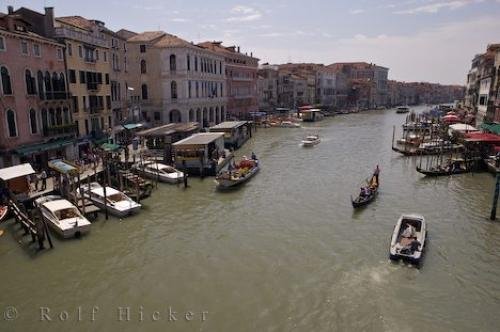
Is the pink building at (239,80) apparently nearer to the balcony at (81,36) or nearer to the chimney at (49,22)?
the balcony at (81,36)

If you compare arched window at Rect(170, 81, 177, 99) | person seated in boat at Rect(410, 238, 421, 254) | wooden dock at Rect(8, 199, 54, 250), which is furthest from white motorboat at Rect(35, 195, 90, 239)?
arched window at Rect(170, 81, 177, 99)

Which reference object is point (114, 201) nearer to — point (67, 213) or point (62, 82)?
point (67, 213)

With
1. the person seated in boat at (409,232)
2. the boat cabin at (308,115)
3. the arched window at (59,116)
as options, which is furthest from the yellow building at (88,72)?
the boat cabin at (308,115)

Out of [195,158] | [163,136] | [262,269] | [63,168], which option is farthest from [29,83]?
[262,269]

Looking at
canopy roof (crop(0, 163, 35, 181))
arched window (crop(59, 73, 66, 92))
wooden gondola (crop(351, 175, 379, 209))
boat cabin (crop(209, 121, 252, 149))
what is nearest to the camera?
canopy roof (crop(0, 163, 35, 181))

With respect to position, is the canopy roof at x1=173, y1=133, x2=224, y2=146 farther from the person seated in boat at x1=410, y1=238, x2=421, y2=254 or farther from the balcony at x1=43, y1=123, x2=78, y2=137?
the person seated in boat at x1=410, y1=238, x2=421, y2=254
